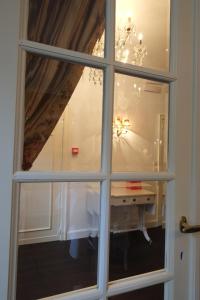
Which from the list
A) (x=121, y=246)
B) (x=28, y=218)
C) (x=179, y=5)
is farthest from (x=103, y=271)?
(x=179, y=5)

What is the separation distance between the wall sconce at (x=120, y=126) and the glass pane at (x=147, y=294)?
588mm

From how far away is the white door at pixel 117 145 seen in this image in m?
0.74

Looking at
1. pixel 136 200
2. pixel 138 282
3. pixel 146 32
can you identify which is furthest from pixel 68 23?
pixel 138 282

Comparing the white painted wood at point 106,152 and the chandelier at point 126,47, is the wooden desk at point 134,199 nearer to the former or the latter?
the white painted wood at point 106,152

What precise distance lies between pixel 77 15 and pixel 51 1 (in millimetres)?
97

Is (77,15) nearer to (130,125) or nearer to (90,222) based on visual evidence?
(130,125)

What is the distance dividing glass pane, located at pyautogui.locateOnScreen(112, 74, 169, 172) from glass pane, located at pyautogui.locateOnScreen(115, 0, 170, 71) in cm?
9

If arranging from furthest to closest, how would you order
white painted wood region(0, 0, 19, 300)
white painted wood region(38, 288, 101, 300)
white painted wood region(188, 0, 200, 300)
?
white painted wood region(188, 0, 200, 300), white painted wood region(38, 288, 101, 300), white painted wood region(0, 0, 19, 300)

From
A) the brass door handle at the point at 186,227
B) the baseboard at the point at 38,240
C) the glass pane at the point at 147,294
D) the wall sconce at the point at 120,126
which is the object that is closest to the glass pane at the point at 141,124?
the wall sconce at the point at 120,126

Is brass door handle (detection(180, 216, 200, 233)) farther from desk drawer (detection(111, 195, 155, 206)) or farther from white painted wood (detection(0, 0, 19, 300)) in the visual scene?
white painted wood (detection(0, 0, 19, 300))

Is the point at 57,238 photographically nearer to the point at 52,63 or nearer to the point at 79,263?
the point at 79,263

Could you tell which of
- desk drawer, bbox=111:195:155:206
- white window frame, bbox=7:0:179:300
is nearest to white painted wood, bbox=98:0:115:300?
white window frame, bbox=7:0:179:300

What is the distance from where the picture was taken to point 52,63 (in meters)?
0.85

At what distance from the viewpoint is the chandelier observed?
0.91 m
